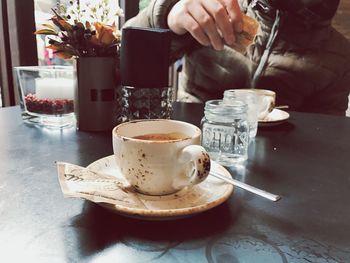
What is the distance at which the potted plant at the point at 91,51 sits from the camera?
2.86 ft

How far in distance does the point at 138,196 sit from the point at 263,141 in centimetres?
45

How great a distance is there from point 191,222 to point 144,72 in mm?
482

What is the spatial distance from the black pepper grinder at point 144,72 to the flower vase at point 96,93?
0.04 metres

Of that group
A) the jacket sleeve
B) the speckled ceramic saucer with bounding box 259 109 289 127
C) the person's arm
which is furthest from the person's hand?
the person's arm

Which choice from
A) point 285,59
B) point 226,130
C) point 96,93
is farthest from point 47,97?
point 285,59

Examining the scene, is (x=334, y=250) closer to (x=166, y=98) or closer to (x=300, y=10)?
(x=166, y=98)

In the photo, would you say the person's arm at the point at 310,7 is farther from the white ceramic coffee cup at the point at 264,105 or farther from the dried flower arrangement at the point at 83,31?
the dried flower arrangement at the point at 83,31

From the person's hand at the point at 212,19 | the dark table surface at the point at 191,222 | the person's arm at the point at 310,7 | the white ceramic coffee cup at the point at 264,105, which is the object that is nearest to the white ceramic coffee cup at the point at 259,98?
the white ceramic coffee cup at the point at 264,105

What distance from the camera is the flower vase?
2.92 ft

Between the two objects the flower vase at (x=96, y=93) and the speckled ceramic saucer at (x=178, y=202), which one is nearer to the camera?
the speckled ceramic saucer at (x=178, y=202)

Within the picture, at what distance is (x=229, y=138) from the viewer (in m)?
0.77

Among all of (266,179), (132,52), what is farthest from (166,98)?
(266,179)

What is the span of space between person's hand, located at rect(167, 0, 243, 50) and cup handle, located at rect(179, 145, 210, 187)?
583 mm

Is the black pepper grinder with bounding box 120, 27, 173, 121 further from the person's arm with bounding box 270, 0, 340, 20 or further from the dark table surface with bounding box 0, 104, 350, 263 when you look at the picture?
the person's arm with bounding box 270, 0, 340, 20
